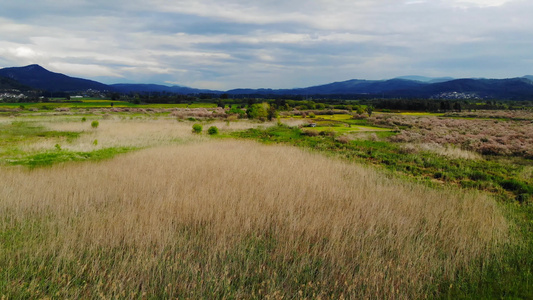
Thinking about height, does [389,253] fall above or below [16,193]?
below

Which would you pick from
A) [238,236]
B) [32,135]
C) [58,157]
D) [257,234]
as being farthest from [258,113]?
[238,236]

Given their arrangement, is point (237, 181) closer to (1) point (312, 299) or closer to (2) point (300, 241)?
(2) point (300, 241)

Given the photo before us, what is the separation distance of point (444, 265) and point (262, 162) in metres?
8.96

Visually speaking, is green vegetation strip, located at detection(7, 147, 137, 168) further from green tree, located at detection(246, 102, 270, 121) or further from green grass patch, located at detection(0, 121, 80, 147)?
green tree, located at detection(246, 102, 270, 121)

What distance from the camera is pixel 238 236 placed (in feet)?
18.1

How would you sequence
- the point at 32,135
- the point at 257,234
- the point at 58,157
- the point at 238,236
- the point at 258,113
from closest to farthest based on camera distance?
the point at 238,236 → the point at 257,234 → the point at 58,157 → the point at 32,135 → the point at 258,113

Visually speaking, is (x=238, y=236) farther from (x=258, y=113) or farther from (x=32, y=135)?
(x=258, y=113)

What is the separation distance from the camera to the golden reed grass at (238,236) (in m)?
4.08

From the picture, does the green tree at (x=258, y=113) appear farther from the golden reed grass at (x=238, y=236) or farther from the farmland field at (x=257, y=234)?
the golden reed grass at (x=238, y=236)

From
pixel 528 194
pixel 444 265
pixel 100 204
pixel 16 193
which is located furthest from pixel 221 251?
pixel 528 194

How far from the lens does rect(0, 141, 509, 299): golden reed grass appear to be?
4.08 metres

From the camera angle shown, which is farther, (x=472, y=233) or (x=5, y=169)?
(x=5, y=169)

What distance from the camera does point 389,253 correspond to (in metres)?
5.09

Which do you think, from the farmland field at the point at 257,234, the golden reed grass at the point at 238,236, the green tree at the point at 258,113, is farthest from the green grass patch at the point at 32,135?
the green tree at the point at 258,113
